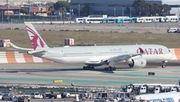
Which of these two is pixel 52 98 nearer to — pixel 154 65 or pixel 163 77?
pixel 163 77

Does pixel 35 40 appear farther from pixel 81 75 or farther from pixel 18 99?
pixel 18 99

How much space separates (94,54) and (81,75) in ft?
15.8

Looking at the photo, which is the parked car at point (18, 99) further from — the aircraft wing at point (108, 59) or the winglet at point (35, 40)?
the aircraft wing at point (108, 59)

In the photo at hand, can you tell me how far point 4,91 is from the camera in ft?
181

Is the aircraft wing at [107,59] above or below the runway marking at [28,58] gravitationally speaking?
above

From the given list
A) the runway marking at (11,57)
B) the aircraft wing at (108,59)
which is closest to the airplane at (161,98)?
the aircraft wing at (108,59)

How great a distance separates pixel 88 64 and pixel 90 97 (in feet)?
83.7

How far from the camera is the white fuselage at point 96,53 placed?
73.1m

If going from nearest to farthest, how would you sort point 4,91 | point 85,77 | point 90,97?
point 90,97, point 4,91, point 85,77

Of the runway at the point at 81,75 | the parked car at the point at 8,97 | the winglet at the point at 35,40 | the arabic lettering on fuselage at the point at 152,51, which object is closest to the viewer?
the parked car at the point at 8,97

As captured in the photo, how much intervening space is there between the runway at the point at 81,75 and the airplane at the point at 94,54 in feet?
3.56

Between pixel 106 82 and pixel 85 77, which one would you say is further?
pixel 85 77

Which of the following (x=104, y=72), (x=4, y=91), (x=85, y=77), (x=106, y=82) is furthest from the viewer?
(x=104, y=72)

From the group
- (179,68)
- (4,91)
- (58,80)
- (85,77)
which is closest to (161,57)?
(179,68)
